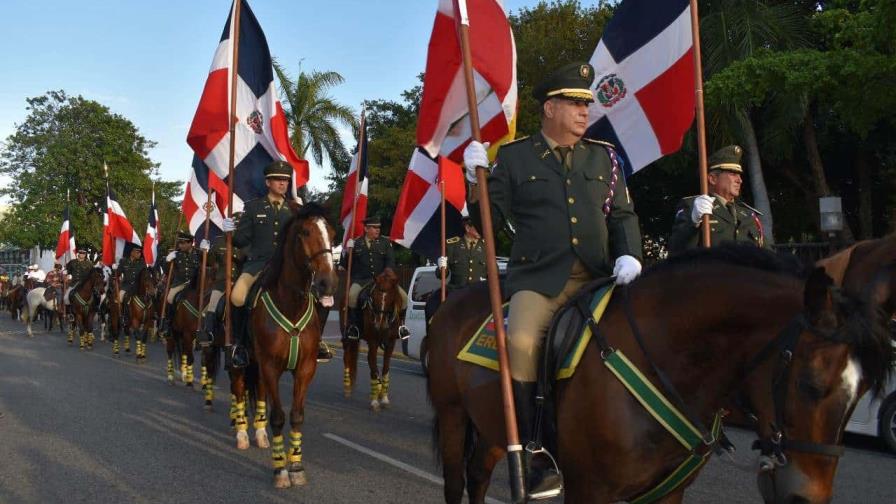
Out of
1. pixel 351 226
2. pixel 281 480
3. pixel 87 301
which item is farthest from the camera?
pixel 87 301

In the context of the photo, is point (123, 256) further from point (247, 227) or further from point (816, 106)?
point (816, 106)

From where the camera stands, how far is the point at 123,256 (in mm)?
20438

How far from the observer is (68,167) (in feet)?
173

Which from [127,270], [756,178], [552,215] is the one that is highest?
[756,178]

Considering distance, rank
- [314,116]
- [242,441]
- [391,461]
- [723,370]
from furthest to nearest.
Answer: [314,116], [242,441], [391,461], [723,370]

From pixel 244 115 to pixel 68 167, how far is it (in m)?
49.3

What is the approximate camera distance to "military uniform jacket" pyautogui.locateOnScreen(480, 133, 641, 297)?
381 cm

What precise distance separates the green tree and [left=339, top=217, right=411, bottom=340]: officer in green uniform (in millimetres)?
42562

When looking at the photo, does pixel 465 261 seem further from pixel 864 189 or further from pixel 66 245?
pixel 66 245

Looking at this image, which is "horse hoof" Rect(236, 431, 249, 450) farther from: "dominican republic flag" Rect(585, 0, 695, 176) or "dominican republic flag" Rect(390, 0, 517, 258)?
"dominican republic flag" Rect(585, 0, 695, 176)

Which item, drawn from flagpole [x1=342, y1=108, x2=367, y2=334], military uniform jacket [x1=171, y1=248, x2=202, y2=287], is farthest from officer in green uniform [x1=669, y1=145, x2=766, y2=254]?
military uniform jacket [x1=171, y1=248, x2=202, y2=287]

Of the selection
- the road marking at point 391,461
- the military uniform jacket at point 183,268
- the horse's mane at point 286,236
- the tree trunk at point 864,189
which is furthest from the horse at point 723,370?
the tree trunk at point 864,189

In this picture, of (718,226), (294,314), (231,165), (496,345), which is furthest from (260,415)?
(496,345)

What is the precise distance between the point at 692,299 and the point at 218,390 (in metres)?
10.6
